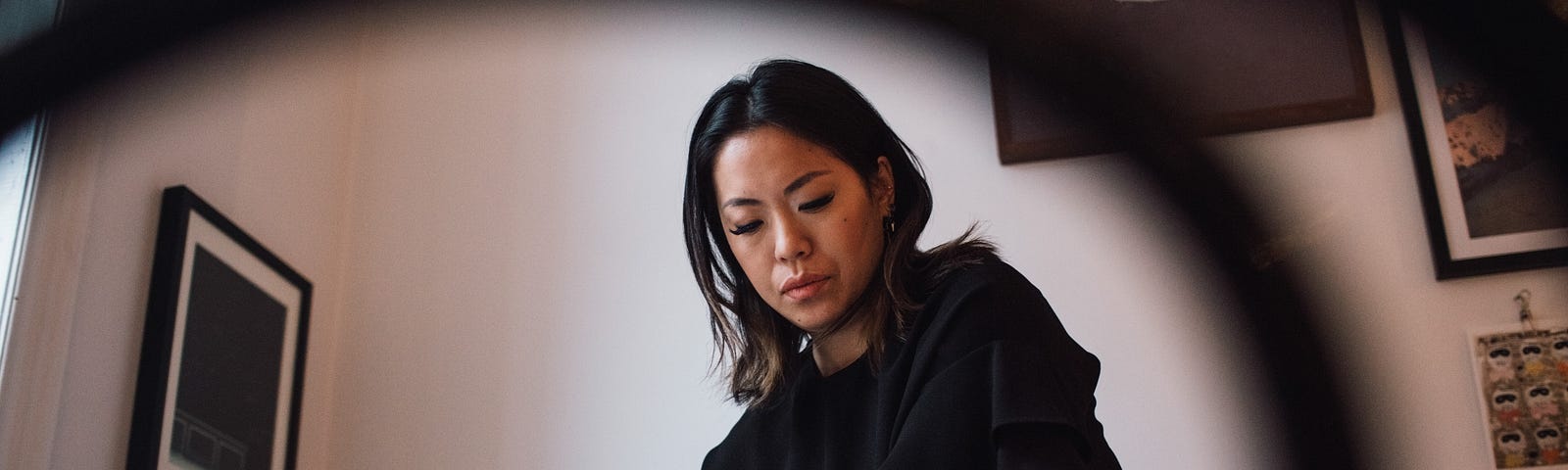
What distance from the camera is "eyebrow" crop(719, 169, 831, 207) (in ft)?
1.76

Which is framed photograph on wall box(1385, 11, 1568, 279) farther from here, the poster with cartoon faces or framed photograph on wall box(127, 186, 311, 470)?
framed photograph on wall box(127, 186, 311, 470)

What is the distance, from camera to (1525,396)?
1002 mm

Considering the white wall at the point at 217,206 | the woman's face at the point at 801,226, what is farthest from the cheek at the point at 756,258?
the white wall at the point at 217,206

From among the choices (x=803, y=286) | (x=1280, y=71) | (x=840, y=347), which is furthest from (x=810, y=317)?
(x=1280, y=71)

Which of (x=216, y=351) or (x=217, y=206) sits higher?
(x=217, y=206)

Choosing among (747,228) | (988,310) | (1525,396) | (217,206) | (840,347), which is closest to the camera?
(988,310)

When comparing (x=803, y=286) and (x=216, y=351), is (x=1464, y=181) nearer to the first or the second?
(x=803, y=286)

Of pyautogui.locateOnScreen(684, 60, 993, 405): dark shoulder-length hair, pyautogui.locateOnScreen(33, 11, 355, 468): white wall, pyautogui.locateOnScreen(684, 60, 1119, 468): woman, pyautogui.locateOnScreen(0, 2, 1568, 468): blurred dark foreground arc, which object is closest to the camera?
pyautogui.locateOnScreen(0, 2, 1568, 468): blurred dark foreground arc

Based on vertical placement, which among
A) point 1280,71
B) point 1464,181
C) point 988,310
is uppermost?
point 1280,71

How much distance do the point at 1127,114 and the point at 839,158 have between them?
367 mm

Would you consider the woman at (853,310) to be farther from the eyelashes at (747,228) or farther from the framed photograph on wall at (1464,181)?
the framed photograph on wall at (1464,181)

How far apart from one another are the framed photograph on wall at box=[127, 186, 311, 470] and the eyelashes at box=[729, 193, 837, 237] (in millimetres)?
646

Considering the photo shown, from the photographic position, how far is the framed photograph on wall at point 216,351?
100cm

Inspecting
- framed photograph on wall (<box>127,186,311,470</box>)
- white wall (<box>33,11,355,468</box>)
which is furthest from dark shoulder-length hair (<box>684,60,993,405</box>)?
framed photograph on wall (<box>127,186,311,470</box>)
